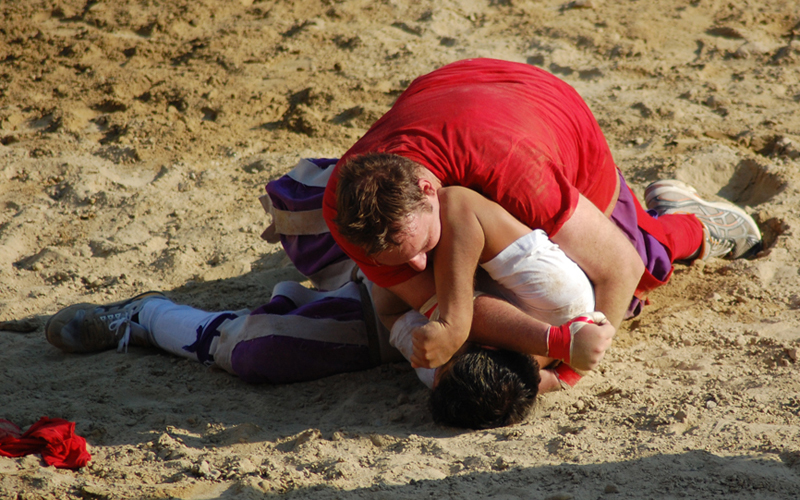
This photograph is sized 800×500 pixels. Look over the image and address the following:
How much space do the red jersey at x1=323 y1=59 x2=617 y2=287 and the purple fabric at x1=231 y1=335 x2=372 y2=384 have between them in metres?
0.48

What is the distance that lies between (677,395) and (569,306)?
0.46m

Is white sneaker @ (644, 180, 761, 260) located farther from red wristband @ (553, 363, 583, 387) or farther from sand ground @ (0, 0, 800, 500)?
red wristband @ (553, 363, 583, 387)

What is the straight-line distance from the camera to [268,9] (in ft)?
18.2

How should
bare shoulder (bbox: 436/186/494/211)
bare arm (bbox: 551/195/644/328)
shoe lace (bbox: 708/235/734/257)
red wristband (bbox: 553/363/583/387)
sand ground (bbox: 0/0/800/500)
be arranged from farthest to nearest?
shoe lace (bbox: 708/235/734/257) → red wristband (bbox: 553/363/583/387) → bare arm (bbox: 551/195/644/328) → bare shoulder (bbox: 436/186/494/211) → sand ground (bbox: 0/0/800/500)

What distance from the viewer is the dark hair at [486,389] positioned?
7.08 ft

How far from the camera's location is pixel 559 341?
2131 mm

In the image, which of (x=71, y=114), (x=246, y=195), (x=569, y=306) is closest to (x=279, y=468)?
(x=569, y=306)

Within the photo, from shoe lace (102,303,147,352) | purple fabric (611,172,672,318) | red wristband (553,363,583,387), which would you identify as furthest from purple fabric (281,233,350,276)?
purple fabric (611,172,672,318)

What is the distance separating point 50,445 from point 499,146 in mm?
1618

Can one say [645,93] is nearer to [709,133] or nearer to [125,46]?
[709,133]

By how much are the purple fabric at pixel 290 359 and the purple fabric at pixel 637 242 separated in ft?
3.51

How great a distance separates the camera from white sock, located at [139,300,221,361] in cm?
281

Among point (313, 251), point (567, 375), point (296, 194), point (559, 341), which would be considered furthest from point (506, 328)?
point (296, 194)

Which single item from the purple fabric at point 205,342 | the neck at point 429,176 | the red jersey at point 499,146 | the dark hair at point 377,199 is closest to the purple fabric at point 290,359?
the purple fabric at point 205,342
